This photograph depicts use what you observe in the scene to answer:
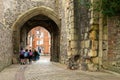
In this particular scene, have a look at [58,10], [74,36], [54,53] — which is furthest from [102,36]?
[54,53]

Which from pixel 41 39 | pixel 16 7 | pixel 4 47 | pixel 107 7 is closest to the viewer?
pixel 107 7

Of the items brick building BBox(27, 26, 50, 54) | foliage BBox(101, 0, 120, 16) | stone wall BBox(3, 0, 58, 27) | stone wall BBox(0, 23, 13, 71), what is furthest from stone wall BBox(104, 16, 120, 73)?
brick building BBox(27, 26, 50, 54)

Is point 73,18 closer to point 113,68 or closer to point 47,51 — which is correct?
point 113,68

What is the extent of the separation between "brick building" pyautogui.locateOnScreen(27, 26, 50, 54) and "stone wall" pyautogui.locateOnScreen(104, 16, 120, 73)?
42.2 metres

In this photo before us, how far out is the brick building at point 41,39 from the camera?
5451 cm

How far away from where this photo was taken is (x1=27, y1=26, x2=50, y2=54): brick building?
179ft

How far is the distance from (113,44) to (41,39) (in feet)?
153

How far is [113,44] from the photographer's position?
36.0 feet

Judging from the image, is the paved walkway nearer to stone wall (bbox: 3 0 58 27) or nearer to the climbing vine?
the climbing vine

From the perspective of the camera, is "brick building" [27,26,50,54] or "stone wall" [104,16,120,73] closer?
"stone wall" [104,16,120,73]

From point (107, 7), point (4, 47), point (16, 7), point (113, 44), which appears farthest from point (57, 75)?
point (16, 7)

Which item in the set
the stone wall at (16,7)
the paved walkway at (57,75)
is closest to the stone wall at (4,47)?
the paved walkway at (57,75)

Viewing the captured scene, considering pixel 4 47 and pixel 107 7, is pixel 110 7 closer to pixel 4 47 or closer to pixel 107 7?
pixel 107 7

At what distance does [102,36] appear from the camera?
38.6 feet
